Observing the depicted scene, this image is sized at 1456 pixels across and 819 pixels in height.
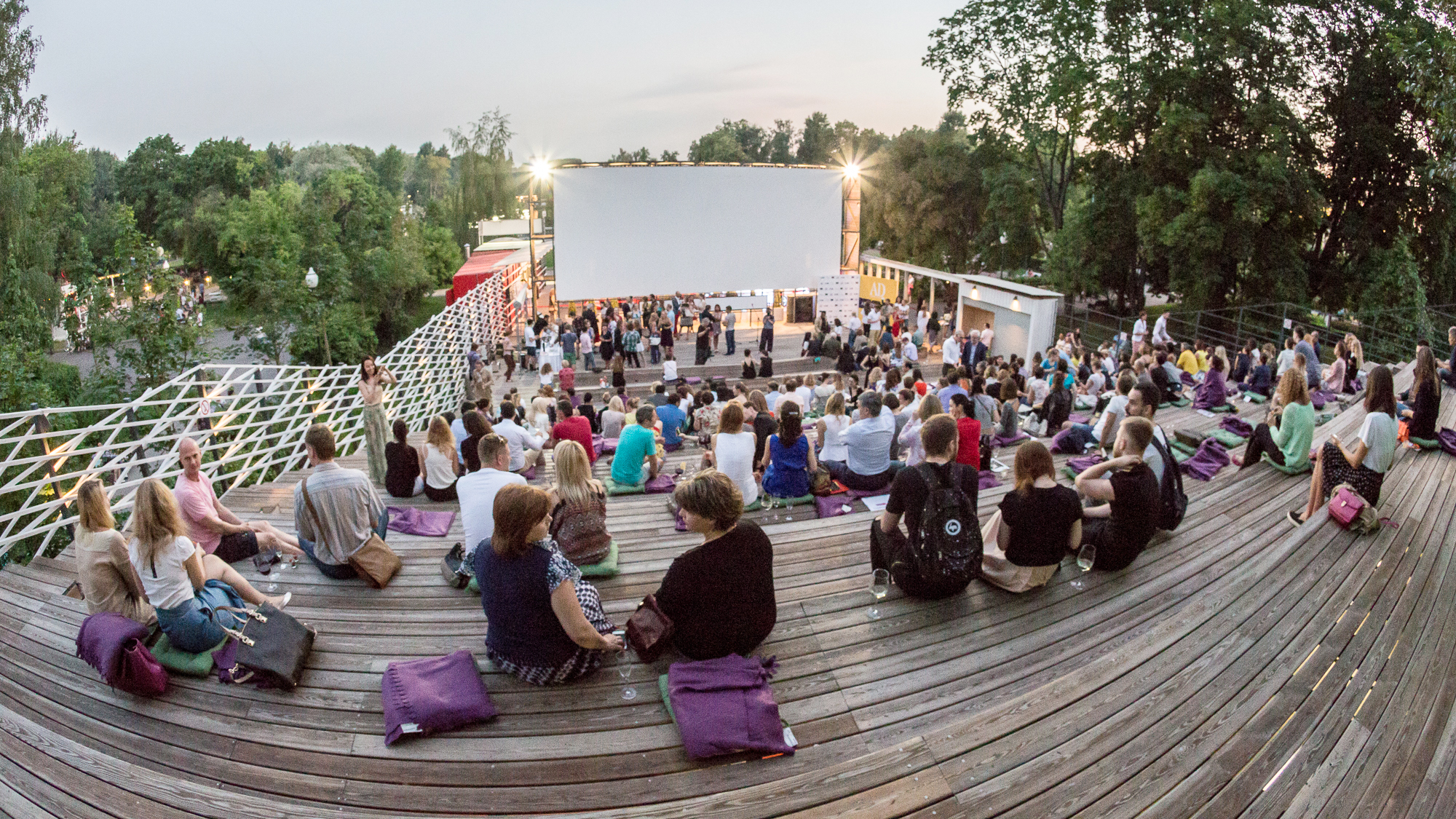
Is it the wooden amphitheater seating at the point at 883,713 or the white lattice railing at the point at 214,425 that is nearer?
the wooden amphitheater seating at the point at 883,713

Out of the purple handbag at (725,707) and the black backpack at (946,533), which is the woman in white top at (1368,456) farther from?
the purple handbag at (725,707)

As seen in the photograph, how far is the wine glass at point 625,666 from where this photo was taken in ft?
10.1

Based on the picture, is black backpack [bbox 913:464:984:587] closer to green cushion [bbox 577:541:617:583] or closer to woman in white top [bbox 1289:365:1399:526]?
green cushion [bbox 577:541:617:583]

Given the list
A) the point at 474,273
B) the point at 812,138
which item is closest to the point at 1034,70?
the point at 474,273

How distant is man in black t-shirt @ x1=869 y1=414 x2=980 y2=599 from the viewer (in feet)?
11.7

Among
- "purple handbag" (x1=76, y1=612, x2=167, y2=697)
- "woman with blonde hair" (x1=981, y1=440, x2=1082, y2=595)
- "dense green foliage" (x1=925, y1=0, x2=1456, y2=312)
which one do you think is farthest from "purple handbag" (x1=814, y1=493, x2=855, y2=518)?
"dense green foliage" (x1=925, y1=0, x2=1456, y2=312)

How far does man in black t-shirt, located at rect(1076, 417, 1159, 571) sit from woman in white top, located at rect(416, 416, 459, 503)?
4.25 meters

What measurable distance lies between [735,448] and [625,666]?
72.8 inches

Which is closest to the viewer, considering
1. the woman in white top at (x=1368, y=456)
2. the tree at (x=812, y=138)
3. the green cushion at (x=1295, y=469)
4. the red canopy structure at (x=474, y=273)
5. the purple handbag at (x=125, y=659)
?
the purple handbag at (x=125, y=659)

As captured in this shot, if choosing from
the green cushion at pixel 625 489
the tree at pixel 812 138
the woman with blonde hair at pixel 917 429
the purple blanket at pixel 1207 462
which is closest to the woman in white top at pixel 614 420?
the green cushion at pixel 625 489

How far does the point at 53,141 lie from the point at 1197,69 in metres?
30.2

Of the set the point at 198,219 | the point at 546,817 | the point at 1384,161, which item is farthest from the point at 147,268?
the point at 1384,161

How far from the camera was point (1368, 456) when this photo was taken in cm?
473

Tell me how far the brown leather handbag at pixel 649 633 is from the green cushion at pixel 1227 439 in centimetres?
578
